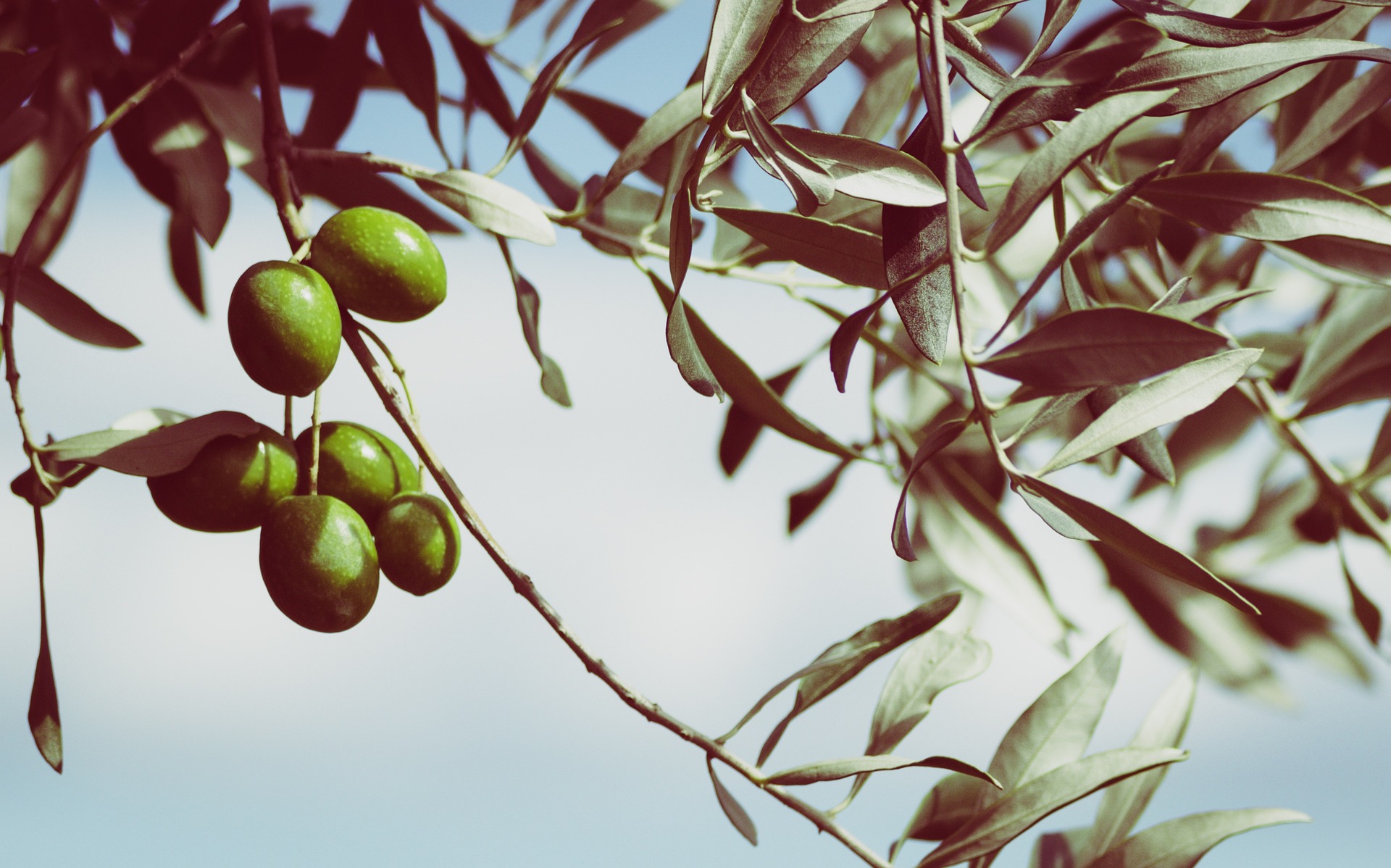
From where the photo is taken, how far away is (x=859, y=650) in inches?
26.6

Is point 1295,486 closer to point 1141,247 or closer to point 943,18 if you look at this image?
point 1141,247

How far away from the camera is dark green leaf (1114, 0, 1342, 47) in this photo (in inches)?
19.1

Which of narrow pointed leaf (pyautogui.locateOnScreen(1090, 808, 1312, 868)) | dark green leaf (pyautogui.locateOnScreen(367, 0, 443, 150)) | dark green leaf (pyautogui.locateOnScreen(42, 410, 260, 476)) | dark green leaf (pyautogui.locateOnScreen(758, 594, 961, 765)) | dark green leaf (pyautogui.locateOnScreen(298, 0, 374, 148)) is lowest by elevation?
narrow pointed leaf (pyautogui.locateOnScreen(1090, 808, 1312, 868))

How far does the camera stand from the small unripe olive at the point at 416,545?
64 cm

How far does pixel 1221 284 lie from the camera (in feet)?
4.45

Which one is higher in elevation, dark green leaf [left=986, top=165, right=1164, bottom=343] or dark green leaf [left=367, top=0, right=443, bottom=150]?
dark green leaf [left=367, top=0, right=443, bottom=150]

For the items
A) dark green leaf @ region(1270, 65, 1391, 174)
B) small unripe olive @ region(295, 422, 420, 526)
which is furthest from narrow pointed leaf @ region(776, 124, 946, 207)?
dark green leaf @ region(1270, 65, 1391, 174)

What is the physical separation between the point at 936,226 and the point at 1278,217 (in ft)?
0.77

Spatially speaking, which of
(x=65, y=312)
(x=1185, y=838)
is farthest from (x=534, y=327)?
(x=1185, y=838)

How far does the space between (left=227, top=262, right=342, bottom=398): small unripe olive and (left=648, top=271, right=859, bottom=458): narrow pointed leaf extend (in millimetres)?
258

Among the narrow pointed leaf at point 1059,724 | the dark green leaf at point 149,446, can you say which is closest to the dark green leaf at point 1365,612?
the narrow pointed leaf at point 1059,724

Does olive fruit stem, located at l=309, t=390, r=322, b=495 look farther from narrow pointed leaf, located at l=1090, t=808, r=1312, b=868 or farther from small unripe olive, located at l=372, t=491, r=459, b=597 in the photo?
narrow pointed leaf, located at l=1090, t=808, r=1312, b=868

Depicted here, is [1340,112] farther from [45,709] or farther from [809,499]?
[45,709]

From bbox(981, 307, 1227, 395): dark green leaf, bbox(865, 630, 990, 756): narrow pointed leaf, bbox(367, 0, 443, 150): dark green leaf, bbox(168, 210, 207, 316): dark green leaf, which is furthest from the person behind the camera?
bbox(168, 210, 207, 316): dark green leaf
